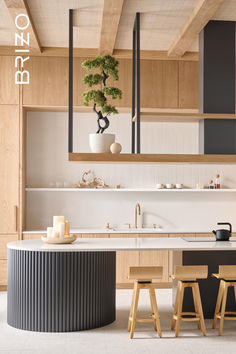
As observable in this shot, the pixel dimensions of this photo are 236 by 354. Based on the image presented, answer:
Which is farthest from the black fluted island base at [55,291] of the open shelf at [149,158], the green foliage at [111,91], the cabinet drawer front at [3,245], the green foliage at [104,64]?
the cabinet drawer front at [3,245]

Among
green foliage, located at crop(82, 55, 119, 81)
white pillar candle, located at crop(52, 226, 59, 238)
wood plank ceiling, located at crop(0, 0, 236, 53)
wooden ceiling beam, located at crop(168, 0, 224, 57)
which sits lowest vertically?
white pillar candle, located at crop(52, 226, 59, 238)

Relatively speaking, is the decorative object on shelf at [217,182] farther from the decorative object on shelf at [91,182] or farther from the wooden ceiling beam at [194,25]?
the wooden ceiling beam at [194,25]

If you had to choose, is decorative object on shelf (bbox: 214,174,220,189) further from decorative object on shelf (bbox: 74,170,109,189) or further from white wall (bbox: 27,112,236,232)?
decorative object on shelf (bbox: 74,170,109,189)

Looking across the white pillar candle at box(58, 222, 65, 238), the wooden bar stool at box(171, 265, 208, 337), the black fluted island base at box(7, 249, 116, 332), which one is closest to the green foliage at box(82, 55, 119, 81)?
the white pillar candle at box(58, 222, 65, 238)

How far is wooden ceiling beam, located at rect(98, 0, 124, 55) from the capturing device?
16.6ft

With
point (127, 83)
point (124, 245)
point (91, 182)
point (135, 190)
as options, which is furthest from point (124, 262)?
point (127, 83)

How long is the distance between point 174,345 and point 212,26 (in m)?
3.48

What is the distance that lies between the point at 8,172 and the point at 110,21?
2633mm

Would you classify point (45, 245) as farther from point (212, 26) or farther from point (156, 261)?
point (212, 26)

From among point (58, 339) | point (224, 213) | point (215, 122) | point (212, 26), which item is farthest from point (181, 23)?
point (58, 339)

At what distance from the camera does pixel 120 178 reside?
7746 millimetres

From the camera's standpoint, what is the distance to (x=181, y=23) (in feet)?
19.2

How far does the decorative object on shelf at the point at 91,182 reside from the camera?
758 centimetres

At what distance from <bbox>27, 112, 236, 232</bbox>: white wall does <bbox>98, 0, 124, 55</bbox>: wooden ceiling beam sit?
4.19 ft
